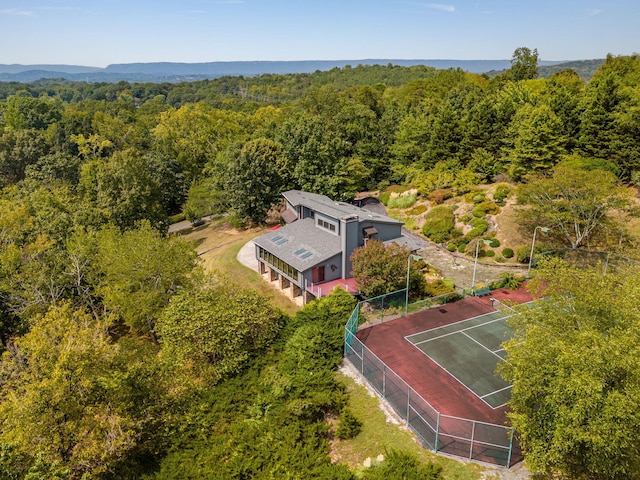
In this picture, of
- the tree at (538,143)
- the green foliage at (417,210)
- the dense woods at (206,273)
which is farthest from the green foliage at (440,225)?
the tree at (538,143)

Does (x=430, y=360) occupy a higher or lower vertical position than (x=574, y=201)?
lower

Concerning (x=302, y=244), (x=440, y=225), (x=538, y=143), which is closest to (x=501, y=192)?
(x=538, y=143)

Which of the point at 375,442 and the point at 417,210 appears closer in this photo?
the point at 375,442

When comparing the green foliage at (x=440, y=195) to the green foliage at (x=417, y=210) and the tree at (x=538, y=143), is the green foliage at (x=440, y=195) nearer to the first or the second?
the green foliage at (x=417, y=210)

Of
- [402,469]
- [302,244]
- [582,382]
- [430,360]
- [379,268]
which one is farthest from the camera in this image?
[302,244]

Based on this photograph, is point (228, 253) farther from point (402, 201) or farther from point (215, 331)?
point (402, 201)

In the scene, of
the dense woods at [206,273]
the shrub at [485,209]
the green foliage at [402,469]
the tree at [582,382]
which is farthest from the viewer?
the shrub at [485,209]
